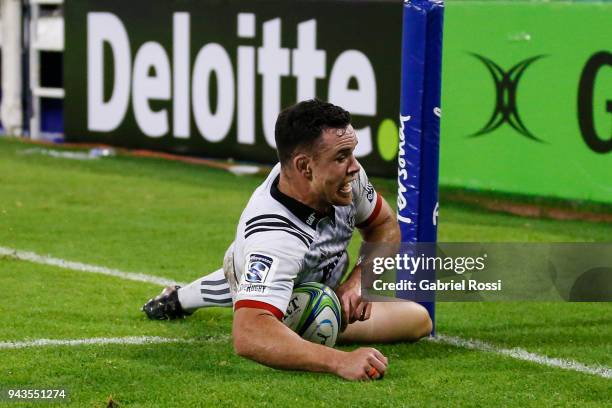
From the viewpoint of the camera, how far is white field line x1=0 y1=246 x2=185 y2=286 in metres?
8.38

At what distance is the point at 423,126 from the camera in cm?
662

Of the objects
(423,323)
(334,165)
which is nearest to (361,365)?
(334,165)

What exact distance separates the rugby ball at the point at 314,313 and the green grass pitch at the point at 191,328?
26cm

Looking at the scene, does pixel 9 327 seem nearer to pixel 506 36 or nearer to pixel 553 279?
pixel 553 279

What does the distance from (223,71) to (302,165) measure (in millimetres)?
8282

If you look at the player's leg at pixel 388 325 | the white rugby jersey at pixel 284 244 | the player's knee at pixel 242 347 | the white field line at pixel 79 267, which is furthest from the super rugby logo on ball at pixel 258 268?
the white field line at pixel 79 267

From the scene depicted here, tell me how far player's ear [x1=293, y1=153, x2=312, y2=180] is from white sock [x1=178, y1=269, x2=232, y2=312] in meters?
1.19

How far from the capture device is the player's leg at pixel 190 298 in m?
6.95

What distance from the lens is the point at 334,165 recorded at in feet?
19.2

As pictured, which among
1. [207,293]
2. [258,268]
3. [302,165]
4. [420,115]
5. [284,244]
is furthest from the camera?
[207,293]

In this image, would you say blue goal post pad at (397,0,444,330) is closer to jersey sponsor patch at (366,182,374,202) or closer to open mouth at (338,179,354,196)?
jersey sponsor patch at (366,182,374,202)

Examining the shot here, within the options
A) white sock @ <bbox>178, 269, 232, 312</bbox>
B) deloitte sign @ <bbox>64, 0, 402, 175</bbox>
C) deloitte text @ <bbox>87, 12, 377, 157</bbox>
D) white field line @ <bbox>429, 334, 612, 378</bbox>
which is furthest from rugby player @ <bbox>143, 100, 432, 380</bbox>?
deloitte text @ <bbox>87, 12, 377, 157</bbox>

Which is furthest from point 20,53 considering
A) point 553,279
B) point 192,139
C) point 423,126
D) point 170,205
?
point 423,126

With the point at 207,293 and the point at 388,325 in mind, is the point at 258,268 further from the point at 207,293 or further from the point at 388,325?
the point at 207,293
